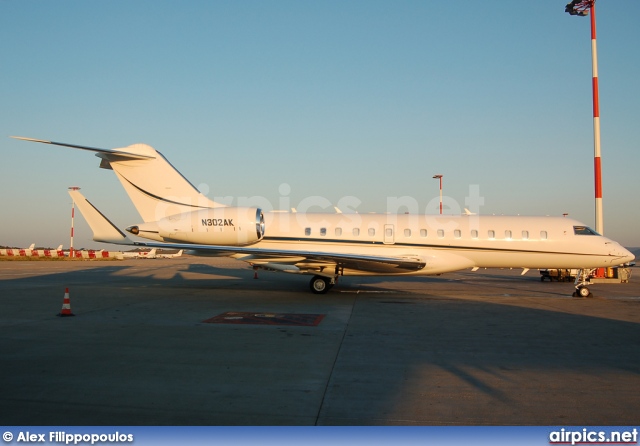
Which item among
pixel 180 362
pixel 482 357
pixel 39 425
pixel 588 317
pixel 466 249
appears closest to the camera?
pixel 39 425

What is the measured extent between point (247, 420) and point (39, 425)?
6.28 feet

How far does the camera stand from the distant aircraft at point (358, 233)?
16.1m

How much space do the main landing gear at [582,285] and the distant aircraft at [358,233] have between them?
0.04 m

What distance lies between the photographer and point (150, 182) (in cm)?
1689

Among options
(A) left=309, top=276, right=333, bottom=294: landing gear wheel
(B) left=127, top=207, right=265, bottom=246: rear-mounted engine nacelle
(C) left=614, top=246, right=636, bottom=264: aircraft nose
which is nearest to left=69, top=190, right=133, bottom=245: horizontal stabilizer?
(B) left=127, top=207, right=265, bottom=246: rear-mounted engine nacelle

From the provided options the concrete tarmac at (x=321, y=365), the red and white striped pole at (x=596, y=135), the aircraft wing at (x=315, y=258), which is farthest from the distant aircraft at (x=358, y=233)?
the red and white striped pole at (x=596, y=135)

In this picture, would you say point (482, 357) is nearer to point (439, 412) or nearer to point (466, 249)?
point (439, 412)

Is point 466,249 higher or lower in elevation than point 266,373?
higher

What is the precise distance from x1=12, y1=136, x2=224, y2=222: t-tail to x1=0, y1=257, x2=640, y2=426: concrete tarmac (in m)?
4.24

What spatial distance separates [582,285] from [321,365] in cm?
1329

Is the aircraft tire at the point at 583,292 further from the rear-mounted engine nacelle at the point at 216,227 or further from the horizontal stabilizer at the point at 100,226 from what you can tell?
the horizontal stabilizer at the point at 100,226

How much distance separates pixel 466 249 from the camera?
16938 millimetres

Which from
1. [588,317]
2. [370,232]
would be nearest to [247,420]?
[588,317]

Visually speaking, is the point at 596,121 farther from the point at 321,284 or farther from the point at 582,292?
the point at 321,284
